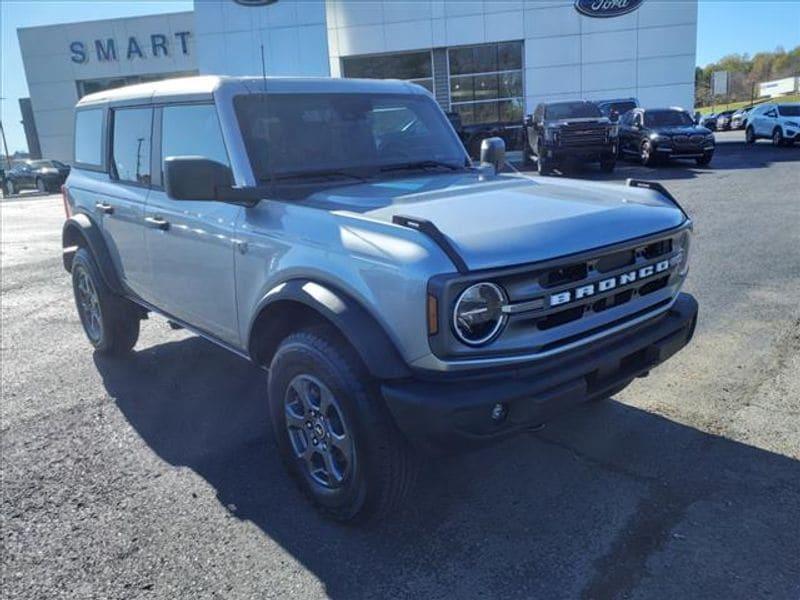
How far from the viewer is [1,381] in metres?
5.27

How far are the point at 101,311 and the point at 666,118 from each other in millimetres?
18697

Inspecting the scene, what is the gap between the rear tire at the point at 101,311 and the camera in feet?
17.3

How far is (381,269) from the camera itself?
2.67m

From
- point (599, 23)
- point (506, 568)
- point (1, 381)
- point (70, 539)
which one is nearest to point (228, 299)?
point (70, 539)

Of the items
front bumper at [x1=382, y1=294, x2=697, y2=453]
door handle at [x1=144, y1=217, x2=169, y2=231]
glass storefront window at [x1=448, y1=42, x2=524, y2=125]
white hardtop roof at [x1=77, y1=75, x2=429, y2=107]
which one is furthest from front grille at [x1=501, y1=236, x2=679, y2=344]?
glass storefront window at [x1=448, y1=42, x2=524, y2=125]

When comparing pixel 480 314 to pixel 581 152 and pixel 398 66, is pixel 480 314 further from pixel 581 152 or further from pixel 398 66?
pixel 398 66

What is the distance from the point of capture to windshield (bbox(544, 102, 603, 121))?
1820cm

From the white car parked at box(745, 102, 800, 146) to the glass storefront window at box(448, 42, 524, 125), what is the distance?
32.2 ft

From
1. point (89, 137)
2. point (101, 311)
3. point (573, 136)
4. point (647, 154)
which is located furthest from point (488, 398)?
point (647, 154)

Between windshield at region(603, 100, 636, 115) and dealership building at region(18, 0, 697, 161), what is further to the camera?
dealership building at region(18, 0, 697, 161)

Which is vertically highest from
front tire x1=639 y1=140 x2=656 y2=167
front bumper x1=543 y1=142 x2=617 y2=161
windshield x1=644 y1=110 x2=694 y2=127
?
windshield x1=644 y1=110 x2=694 y2=127

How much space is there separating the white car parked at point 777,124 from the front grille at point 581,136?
12.4 metres

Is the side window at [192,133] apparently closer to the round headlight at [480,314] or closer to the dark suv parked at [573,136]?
the round headlight at [480,314]

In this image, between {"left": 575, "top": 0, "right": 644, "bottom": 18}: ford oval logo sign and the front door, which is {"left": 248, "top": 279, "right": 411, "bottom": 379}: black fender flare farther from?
{"left": 575, "top": 0, "right": 644, "bottom": 18}: ford oval logo sign
